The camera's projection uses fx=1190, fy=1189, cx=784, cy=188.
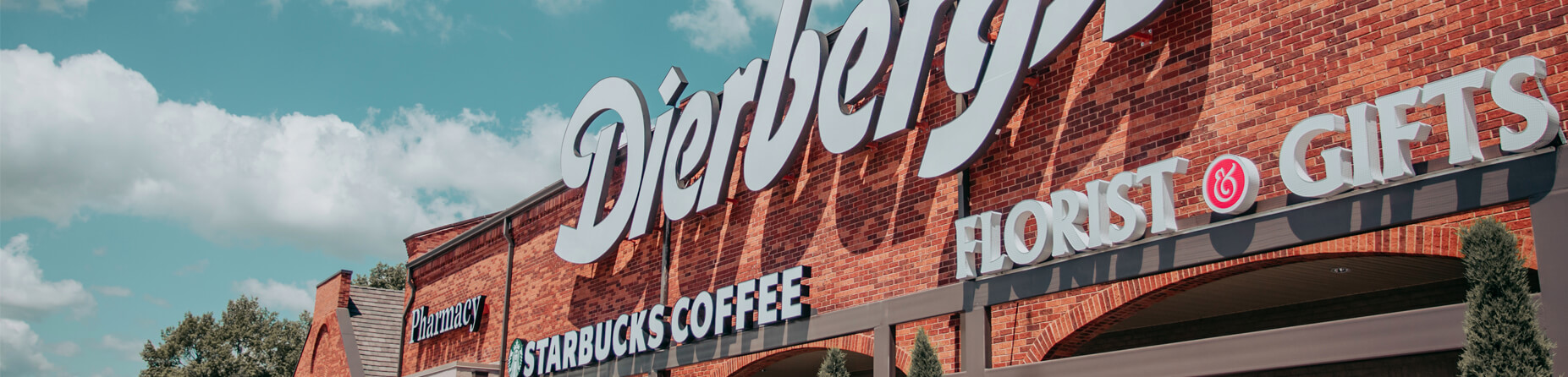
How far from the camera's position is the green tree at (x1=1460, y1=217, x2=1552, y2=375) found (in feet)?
24.1

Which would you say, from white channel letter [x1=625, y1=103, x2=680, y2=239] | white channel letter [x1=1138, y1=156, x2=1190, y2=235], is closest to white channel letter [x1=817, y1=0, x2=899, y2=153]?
white channel letter [x1=625, y1=103, x2=680, y2=239]

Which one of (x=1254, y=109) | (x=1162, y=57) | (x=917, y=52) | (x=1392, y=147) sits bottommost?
(x=1392, y=147)

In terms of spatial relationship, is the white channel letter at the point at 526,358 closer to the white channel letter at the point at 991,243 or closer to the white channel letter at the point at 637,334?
the white channel letter at the point at 637,334

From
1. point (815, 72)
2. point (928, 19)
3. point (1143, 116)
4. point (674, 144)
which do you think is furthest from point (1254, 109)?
point (674, 144)

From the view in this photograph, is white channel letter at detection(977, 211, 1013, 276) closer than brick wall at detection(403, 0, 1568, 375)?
No

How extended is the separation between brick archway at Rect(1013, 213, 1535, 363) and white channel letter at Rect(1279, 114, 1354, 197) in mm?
489

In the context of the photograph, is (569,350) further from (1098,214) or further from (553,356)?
(1098,214)

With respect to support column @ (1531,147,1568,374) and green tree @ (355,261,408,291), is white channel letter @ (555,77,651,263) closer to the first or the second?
support column @ (1531,147,1568,374)

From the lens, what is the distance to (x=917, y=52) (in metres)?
12.9

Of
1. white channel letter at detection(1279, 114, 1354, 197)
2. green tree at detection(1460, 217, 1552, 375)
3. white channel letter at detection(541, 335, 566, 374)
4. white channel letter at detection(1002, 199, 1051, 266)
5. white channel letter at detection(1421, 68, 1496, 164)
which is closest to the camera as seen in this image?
green tree at detection(1460, 217, 1552, 375)

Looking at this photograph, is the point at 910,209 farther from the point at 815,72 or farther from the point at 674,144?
the point at 674,144

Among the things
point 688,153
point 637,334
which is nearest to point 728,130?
point 688,153

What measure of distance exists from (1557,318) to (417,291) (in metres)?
22.1

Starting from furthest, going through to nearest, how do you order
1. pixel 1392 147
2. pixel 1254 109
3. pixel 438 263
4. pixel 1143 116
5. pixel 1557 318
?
pixel 438 263 < pixel 1143 116 < pixel 1254 109 < pixel 1392 147 < pixel 1557 318
